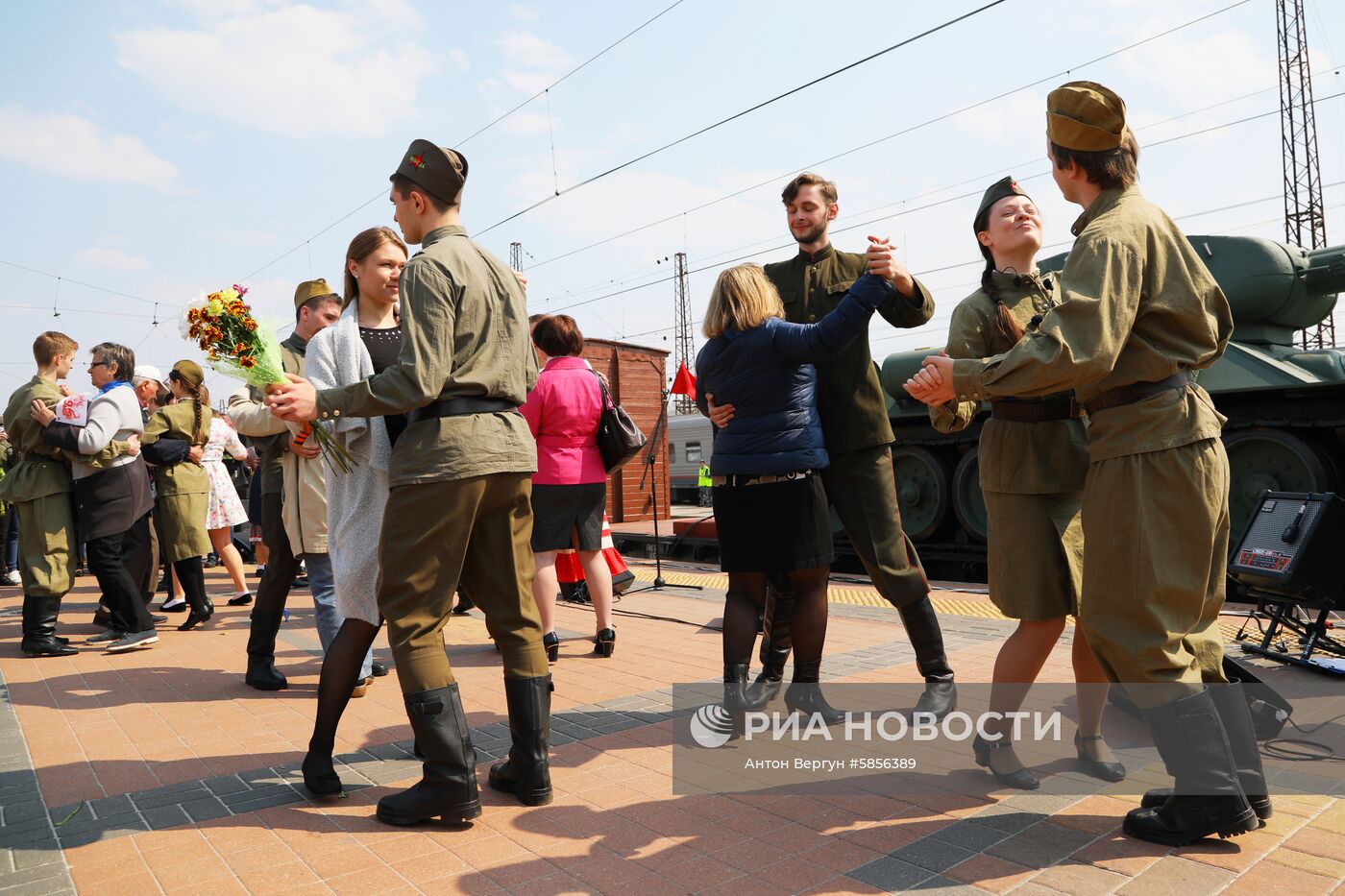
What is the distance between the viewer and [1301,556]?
4.40 m

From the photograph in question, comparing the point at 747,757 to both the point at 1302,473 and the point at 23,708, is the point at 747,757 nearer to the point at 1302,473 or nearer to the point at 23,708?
the point at 23,708

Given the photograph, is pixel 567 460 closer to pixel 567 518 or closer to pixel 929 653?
pixel 567 518

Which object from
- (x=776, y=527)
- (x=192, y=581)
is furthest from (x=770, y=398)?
(x=192, y=581)

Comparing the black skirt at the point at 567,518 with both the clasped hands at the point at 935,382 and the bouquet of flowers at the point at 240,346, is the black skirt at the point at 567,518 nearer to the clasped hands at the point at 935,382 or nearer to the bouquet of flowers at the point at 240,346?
the bouquet of flowers at the point at 240,346

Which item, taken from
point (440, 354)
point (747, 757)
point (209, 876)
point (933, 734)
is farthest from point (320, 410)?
point (933, 734)

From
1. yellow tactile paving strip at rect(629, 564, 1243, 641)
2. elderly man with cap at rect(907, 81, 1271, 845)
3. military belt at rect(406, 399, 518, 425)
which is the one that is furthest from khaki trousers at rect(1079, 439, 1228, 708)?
yellow tactile paving strip at rect(629, 564, 1243, 641)

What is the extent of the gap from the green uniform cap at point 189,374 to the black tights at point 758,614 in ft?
16.2

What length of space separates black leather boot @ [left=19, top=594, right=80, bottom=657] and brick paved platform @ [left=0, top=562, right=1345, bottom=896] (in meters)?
1.55

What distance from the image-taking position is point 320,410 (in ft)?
9.21

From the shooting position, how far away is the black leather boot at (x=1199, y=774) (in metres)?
2.40

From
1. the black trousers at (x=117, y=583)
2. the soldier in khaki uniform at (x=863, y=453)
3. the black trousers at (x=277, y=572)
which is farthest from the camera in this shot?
the black trousers at (x=117, y=583)

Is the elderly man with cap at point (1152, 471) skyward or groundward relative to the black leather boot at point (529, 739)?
skyward

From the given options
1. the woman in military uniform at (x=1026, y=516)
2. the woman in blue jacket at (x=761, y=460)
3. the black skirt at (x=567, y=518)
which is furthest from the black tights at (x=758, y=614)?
the black skirt at (x=567, y=518)

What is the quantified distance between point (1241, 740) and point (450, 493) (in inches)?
86.3
